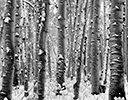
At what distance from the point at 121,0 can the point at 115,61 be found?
2195 mm

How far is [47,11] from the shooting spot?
844 cm

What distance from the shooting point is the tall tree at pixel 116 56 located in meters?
7.99

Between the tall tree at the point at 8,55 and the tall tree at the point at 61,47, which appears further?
the tall tree at the point at 61,47

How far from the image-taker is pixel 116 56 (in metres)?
8.21

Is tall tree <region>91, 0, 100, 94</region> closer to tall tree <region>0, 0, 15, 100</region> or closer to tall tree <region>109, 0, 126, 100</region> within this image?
tall tree <region>109, 0, 126, 100</region>

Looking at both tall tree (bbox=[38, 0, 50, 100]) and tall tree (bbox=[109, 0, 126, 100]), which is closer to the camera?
tall tree (bbox=[109, 0, 126, 100])

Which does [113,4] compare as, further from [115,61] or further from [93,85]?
[93,85]

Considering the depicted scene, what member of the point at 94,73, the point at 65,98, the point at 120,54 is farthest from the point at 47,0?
the point at 94,73

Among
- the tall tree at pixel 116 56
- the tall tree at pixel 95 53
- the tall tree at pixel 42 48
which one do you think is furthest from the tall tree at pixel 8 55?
the tall tree at pixel 95 53

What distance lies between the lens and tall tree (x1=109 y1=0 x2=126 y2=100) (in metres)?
7.99

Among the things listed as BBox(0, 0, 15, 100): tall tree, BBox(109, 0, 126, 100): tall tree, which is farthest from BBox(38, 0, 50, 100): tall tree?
BBox(109, 0, 126, 100): tall tree

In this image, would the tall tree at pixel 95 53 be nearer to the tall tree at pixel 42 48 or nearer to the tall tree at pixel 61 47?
the tall tree at pixel 61 47

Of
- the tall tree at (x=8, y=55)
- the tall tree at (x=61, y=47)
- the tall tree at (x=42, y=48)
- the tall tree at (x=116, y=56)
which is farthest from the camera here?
the tall tree at (x=61, y=47)

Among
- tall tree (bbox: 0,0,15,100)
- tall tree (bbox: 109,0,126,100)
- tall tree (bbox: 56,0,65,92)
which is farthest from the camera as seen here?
tall tree (bbox: 56,0,65,92)
